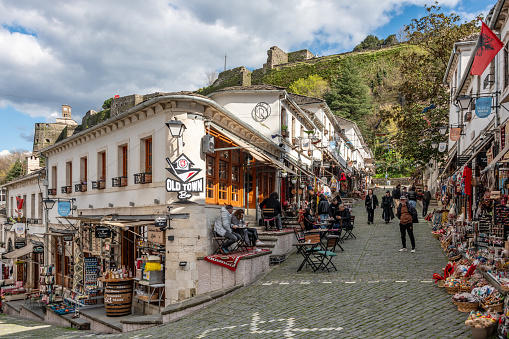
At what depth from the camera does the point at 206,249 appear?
1182cm

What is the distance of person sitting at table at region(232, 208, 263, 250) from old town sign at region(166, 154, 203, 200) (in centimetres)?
140

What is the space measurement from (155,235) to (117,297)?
2060 millimetres

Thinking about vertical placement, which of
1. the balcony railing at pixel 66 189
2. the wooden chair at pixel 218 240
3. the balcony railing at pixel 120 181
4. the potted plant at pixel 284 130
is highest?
the potted plant at pixel 284 130

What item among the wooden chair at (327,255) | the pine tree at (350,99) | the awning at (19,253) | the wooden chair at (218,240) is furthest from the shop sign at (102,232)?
the pine tree at (350,99)

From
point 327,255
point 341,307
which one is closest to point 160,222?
point 327,255

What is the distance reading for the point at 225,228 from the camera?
11.9 metres

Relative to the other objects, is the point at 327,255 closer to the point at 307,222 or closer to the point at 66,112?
the point at 307,222

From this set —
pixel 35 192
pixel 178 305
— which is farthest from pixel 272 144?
pixel 35 192

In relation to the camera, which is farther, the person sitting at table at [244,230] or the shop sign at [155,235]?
the person sitting at table at [244,230]

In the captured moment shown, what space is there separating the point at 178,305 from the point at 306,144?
12711 mm

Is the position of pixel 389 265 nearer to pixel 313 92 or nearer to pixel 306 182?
pixel 306 182

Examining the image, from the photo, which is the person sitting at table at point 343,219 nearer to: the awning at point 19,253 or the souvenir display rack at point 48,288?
the souvenir display rack at point 48,288

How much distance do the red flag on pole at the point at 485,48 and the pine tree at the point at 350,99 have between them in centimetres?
4369

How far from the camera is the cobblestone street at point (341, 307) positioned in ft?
23.7
